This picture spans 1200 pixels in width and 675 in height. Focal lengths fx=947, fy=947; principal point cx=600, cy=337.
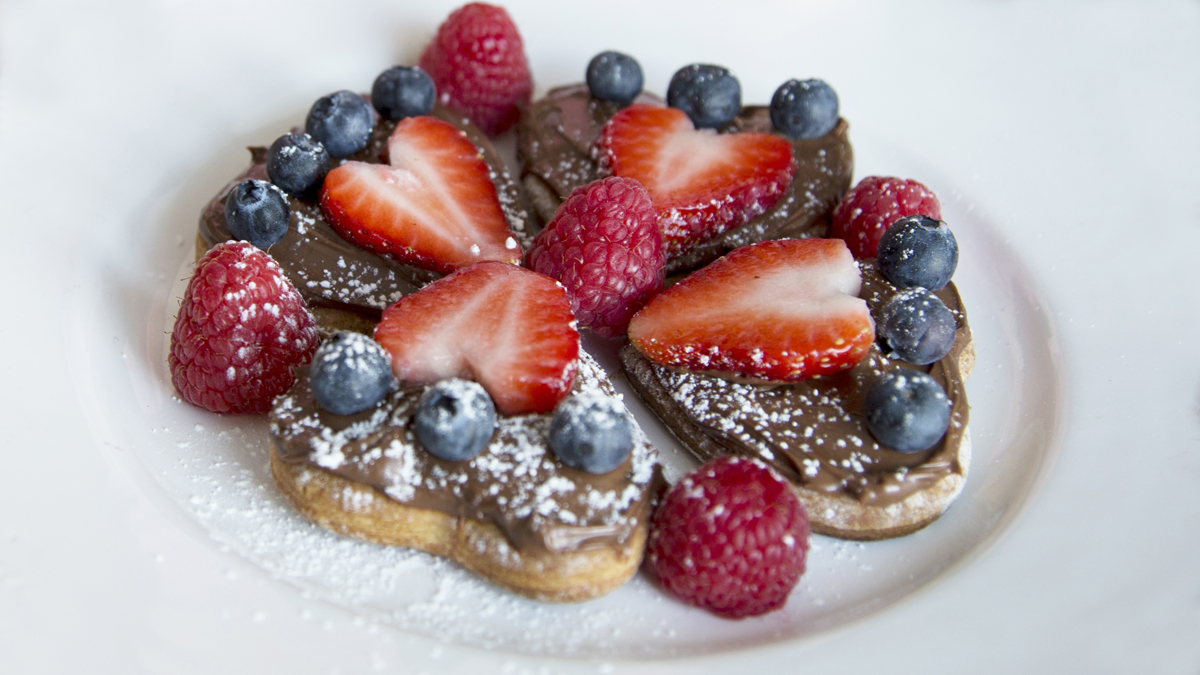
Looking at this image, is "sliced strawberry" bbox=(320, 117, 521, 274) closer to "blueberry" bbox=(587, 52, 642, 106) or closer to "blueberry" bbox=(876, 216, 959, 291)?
"blueberry" bbox=(587, 52, 642, 106)

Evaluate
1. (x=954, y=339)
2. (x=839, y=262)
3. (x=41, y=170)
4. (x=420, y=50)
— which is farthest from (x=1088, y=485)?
(x=41, y=170)

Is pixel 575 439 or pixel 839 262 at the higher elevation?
pixel 839 262

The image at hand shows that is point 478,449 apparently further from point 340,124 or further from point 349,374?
point 340,124

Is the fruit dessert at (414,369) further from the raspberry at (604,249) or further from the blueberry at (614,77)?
the blueberry at (614,77)

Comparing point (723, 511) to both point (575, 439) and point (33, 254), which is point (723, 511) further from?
point (33, 254)

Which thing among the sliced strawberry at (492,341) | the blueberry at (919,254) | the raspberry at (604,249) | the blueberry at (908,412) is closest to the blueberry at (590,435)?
the sliced strawberry at (492,341)

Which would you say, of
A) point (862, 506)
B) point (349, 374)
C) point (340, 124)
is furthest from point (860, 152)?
point (349, 374)
